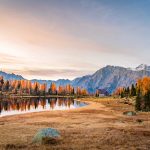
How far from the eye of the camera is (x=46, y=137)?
31.7 meters

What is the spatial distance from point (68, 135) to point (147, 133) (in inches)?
391

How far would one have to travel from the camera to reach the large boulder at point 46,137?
102 ft

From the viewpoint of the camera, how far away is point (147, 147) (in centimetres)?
2956

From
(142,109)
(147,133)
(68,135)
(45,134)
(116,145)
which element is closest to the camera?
(116,145)

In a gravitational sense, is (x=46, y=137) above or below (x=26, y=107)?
above

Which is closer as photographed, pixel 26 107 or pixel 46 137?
pixel 46 137

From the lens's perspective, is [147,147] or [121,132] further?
[121,132]

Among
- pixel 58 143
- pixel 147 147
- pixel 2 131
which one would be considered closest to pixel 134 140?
pixel 147 147

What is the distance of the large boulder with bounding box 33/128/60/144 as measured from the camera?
1226 inches

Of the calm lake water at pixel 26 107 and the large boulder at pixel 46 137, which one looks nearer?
the large boulder at pixel 46 137

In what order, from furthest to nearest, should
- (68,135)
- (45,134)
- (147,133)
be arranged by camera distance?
(147,133)
(68,135)
(45,134)

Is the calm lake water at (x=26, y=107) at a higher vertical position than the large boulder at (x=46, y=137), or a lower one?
lower

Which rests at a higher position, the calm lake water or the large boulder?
the large boulder

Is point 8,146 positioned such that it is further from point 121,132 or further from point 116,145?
point 121,132
